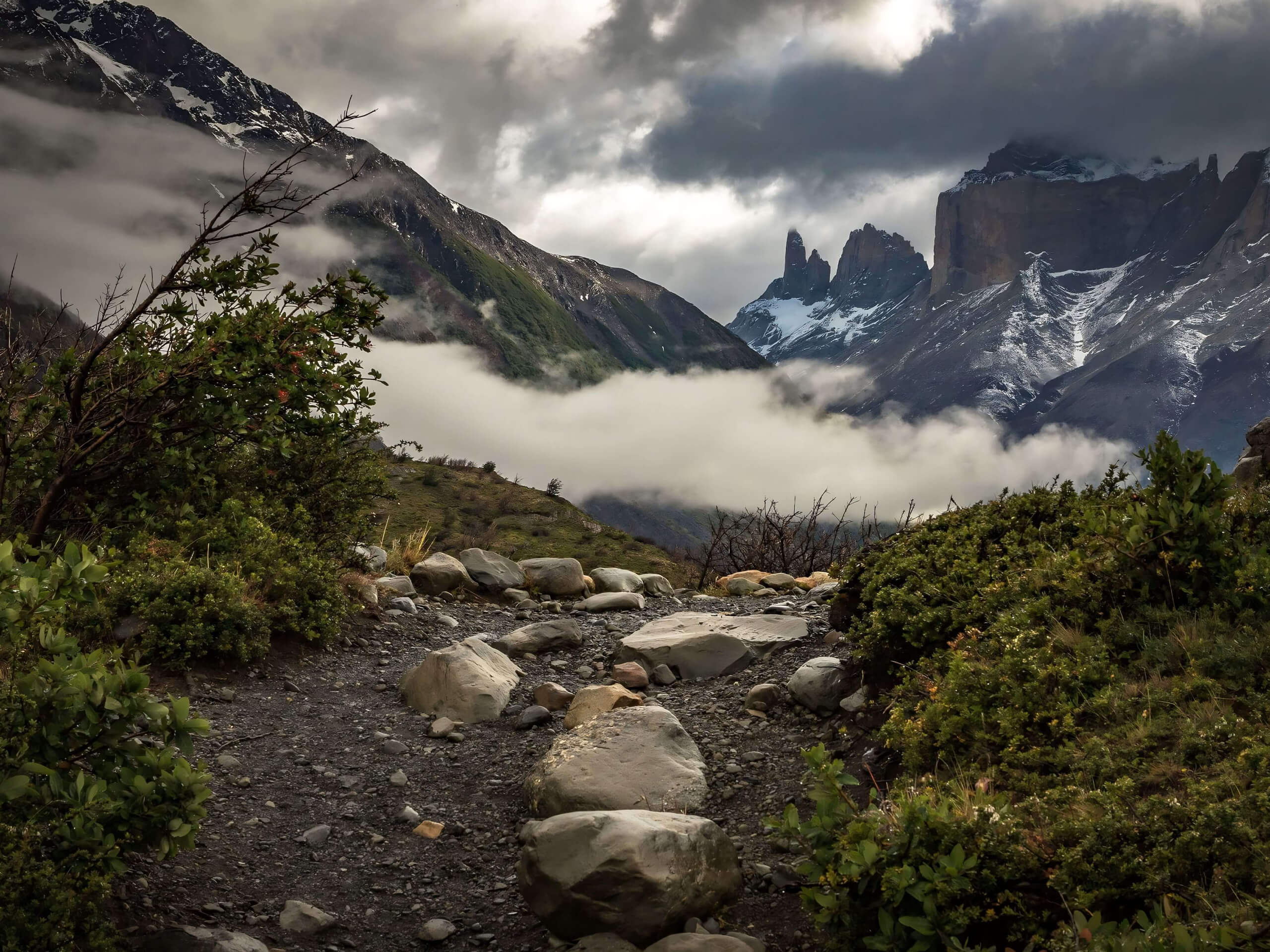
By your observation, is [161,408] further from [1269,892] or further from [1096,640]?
[1269,892]

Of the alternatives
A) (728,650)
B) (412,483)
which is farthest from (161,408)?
(412,483)

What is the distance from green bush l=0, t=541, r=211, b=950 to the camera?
3459 millimetres

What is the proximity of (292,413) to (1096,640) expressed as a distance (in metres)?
8.18

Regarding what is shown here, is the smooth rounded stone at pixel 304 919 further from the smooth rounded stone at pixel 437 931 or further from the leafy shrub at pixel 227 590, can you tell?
the leafy shrub at pixel 227 590

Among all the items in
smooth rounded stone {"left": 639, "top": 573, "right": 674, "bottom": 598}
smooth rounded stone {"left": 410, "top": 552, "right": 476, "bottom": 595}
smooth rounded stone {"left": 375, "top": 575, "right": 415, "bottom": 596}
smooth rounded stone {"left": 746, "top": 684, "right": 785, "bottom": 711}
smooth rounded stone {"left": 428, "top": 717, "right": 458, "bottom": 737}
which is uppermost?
smooth rounded stone {"left": 639, "top": 573, "right": 674, "bottom": 598}

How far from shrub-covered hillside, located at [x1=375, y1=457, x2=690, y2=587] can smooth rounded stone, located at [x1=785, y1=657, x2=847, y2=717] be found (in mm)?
16121

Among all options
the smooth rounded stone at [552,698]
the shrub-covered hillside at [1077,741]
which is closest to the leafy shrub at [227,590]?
the smooth rounded stone at [552,698]

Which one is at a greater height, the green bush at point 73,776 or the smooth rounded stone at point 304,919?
the green bush at point 73,776

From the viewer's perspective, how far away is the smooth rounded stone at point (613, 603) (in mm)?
13820

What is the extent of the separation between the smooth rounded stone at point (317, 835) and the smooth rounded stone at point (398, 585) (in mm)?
7079

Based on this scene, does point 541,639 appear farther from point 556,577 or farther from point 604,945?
point 604,945

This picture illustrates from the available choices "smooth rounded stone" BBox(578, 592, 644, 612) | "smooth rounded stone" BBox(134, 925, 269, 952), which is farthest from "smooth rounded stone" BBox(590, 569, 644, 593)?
"smooth rounded stone" BBox(134, 925, 269, 952)

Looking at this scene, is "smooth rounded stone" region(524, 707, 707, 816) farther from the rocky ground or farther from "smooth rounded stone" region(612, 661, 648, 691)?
"smooth rounded stone" region(612, 661, 648, 691)

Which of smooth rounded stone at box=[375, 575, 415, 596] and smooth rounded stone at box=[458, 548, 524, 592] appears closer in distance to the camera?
smooth rounded stone at box=[375, 575, 415, 596]
